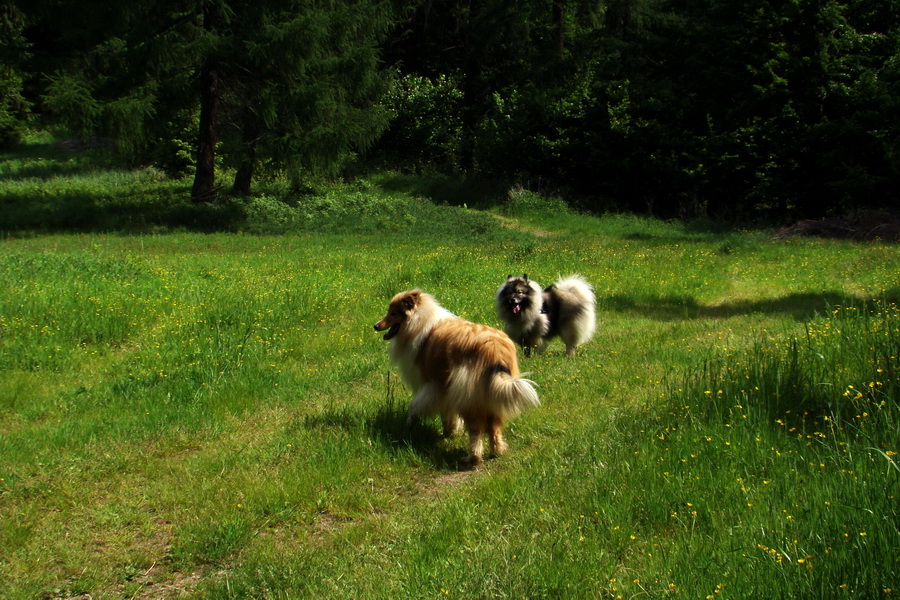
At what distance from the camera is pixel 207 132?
23.7 metres

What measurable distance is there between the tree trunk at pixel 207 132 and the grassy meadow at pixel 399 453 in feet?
38.6

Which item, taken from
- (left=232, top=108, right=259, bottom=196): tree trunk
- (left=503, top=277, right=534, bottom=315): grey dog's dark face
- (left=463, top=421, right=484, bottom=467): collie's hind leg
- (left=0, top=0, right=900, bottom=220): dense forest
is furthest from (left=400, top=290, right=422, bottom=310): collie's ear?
(left=232, top=108, right=259, bottom=196): tree trunk

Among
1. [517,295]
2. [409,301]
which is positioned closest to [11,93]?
[517,295]

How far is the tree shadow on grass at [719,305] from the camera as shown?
11.7m

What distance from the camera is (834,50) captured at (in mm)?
25016

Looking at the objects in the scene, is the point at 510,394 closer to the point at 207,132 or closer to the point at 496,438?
the point at 496,438

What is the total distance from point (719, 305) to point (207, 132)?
58.5 ft

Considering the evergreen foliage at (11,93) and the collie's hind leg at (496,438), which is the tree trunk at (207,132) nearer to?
the evergreen foliage at (11,93)

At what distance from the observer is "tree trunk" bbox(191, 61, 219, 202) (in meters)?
23.3

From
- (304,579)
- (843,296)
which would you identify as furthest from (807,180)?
(304,579)

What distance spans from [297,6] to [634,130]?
14.2 metres

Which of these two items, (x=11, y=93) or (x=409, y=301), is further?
(x=11, y=93)

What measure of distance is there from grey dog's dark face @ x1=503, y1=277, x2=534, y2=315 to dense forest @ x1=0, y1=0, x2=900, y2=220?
15.1m

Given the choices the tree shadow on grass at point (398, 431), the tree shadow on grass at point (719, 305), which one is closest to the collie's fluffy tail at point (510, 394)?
the tree shadow on grass at point (398, 431)
